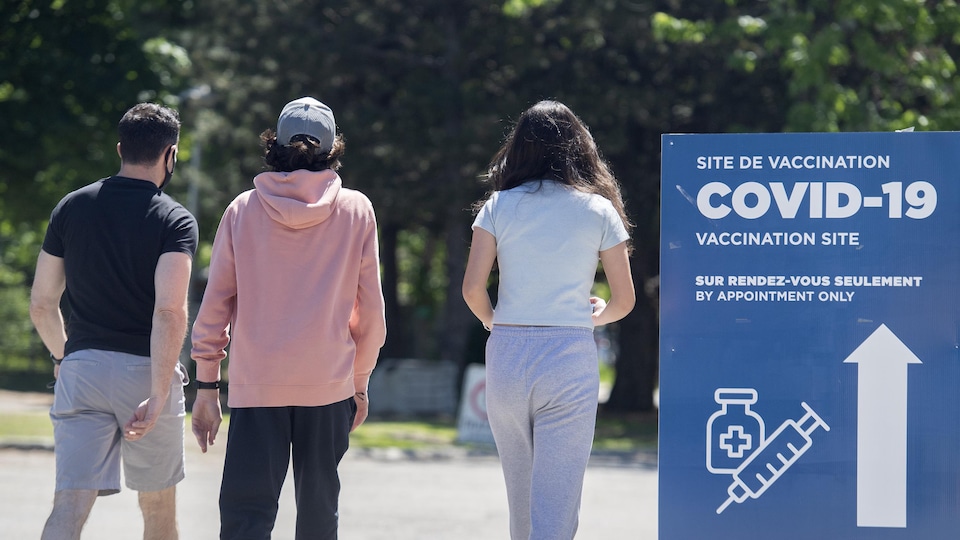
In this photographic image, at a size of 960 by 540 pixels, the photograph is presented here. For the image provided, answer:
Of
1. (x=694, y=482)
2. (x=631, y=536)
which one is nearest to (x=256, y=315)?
(x=694, y=482)

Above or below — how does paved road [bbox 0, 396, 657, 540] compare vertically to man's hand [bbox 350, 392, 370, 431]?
below

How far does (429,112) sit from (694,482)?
16685mm

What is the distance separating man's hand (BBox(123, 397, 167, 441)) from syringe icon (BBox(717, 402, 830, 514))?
2102 millimetres

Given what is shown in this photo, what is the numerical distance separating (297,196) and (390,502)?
18.0 ft

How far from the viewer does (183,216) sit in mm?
4625

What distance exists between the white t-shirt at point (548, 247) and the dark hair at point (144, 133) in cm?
136

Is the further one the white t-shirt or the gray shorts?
the gray shorts

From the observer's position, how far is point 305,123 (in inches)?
168

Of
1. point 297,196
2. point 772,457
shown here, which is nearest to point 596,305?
point 772,457

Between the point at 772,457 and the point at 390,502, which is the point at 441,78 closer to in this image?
the point at 390,502

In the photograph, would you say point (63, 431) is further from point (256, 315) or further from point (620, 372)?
point (620, 372)

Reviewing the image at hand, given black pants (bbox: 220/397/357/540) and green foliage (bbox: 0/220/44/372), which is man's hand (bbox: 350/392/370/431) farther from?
green foliage (bbox: 0/220/44/372)

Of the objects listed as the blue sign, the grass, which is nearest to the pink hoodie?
the blue sign

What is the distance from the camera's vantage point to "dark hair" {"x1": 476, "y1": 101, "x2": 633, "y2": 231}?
170 inches
